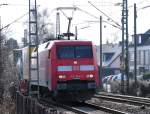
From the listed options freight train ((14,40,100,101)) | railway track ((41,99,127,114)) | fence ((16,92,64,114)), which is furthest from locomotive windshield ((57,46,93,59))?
fence ((16,92,64,114))

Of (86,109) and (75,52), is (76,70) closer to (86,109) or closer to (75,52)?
(75,52)

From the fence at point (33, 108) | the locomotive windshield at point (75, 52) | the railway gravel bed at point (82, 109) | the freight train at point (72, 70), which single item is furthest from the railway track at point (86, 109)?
the fence at point (33, 108)

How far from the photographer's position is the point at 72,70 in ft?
91.7

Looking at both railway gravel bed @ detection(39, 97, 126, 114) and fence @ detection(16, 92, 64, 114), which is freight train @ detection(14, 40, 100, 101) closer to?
railway gravel bed @ detection(39, 97, 126, 114)

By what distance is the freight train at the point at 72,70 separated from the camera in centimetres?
2773

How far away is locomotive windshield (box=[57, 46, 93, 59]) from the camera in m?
28.3

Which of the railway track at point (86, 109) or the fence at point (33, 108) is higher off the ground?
the fence at point (33, 108)

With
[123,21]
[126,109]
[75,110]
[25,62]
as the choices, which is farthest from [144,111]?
[123,21]

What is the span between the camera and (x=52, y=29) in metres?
94.8

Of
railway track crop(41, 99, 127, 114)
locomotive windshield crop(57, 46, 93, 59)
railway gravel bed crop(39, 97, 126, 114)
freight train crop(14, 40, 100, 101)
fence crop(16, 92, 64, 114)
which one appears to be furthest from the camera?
locomotive windshield crop(57, 46, 93, 59)

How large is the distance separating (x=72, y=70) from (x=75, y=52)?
40.1 inches

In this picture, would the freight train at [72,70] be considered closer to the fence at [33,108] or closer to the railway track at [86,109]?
the railway track at [86,109]

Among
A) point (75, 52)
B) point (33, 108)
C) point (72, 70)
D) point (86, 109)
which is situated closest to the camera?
point (33, 108)

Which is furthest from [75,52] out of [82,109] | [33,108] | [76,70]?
[33,108]
